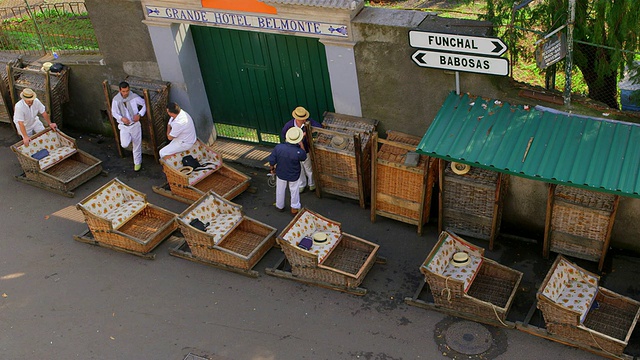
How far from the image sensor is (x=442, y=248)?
10656mm

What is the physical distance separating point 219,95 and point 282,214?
3.24 m

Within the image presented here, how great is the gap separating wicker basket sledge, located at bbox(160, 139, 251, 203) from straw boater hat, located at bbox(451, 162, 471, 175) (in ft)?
13.8

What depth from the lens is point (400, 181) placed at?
38.5 ft

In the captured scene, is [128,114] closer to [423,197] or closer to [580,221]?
[423,197]

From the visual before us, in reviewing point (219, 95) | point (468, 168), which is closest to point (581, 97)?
point (468, 168)

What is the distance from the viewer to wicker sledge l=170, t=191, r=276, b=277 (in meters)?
11.5

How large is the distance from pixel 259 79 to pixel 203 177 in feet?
7.57

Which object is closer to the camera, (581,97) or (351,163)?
(581,97)

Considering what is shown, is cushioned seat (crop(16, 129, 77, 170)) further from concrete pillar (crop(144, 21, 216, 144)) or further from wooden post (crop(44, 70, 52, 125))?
concrete pillar (crop(144, 21, 216, 144))

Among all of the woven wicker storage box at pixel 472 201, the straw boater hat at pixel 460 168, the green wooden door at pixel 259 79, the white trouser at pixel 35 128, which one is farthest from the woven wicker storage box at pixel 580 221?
the white trouser at pixel 35 128

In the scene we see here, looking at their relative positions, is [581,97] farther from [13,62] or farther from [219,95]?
[13,62]

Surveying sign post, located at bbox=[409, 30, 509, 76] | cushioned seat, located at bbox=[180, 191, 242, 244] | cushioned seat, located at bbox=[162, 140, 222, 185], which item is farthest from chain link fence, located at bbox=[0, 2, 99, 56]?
sign post, located at bbox=[409, 30, 509, 76]

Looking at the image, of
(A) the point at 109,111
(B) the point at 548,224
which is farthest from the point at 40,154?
(B) the point at 548,224

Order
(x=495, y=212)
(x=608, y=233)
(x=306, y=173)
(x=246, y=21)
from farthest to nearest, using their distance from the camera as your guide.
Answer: (x=306, y=173) < (x=246, y=21) < (x=495, y=212) < (x=608, y=233)
